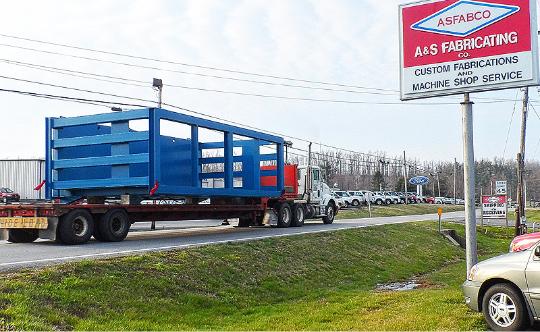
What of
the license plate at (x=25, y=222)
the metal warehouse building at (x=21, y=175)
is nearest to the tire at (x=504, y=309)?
the license plate at (x=25, y=222)

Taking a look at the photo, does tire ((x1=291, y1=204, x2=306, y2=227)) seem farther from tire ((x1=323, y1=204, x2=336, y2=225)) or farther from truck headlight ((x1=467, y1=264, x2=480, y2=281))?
truck headlight ((x1=467, y1=264, x2=480, y2=281))

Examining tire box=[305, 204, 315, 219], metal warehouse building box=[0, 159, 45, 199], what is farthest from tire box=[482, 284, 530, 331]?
metal warehouse building box=[0, 159, 45, 199]

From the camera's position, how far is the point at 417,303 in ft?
30.5

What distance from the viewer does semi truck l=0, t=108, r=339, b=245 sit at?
14.6 meters

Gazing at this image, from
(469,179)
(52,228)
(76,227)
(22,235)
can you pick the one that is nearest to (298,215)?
(76,227)

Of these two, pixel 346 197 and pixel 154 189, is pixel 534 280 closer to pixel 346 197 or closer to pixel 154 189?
pixel 154 189

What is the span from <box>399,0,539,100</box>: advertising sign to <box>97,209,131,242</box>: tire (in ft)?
28.7

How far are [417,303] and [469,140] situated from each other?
286cm

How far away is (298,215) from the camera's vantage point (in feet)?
84.1

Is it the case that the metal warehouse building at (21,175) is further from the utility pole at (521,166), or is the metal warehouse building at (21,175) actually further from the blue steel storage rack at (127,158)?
the utility pole at (521,166)

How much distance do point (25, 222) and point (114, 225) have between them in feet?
7.47

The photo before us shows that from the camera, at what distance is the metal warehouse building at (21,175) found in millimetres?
48375

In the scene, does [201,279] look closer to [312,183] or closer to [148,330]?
[148,330]

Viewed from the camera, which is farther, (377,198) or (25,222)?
(377,198)
